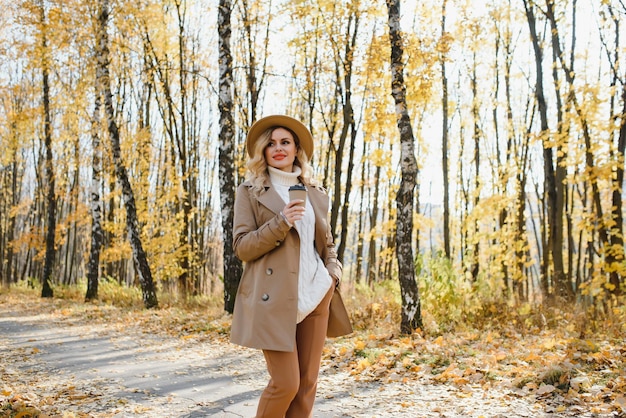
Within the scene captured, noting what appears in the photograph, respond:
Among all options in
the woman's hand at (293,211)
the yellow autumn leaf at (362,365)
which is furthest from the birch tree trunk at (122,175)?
the woman's hand at (293,211)

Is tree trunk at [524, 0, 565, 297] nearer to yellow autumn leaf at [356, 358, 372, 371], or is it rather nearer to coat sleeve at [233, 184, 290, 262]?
yellow autumn leaf at [356, 358, 372, 371]

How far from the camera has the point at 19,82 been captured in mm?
25141

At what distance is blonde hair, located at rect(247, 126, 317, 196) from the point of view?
288cm

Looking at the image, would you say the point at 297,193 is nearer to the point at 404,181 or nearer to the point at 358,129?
the point at 404,181

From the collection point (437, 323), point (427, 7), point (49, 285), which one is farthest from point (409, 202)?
point (49, 285)

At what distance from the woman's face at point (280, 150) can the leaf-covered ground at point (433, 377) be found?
2.62 metres

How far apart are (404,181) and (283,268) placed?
550cm

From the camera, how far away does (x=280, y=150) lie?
2.95m

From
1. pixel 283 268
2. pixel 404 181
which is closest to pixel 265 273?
pixel 283 268

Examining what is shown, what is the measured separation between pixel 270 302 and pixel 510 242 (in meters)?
12.2

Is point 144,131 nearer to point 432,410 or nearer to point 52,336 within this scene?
point 52,336

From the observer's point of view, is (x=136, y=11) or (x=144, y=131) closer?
(x=136, y=11)

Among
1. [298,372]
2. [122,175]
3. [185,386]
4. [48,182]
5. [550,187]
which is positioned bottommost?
[185,386]

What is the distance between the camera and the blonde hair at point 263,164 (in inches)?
113
